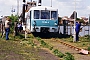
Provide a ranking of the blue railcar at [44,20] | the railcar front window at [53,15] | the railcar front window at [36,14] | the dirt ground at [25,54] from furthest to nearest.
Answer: the railcar front window at [53,15], the railcar front window at [36,14], the blue railcar at [44,20], the dirt ground at [25,54]

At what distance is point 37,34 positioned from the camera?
33375 mm

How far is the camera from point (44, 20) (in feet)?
98.6

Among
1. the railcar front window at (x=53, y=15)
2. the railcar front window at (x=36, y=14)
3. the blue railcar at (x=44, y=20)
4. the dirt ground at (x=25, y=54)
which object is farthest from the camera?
the railcar front window at (x=53, y=15)

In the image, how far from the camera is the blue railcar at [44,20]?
30.0 meters

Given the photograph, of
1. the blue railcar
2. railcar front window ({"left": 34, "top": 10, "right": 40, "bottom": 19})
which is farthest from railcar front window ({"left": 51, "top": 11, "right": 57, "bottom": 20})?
railcar front window ({"left": 34, "top": 10, "right": 40, "bottom": 19})

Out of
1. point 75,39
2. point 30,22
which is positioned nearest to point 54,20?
point 30,22

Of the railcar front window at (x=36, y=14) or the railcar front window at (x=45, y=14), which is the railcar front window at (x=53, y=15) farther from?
the railcar front window at (x=36, y=14)

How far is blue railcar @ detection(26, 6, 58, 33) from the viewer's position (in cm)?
3002

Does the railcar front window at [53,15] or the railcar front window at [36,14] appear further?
the railcar front window at [53,15]

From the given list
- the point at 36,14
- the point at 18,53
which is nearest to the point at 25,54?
the point at 18,53

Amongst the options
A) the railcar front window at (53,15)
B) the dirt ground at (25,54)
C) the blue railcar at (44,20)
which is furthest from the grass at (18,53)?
the railcar front window at (53,15)

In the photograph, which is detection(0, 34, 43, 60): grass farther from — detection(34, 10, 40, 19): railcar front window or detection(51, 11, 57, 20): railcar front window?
detection(51, 11, 57, 20): railcar front window

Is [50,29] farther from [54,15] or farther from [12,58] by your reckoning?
[12,58]

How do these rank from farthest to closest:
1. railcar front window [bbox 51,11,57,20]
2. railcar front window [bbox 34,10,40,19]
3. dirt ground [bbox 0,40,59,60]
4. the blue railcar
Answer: railcar front window [bbox 51,11,57,20] → railcar front window [bbox 34,10,40,19] → the blue railcar → dirt ground [bbox 0,40,59,60]
